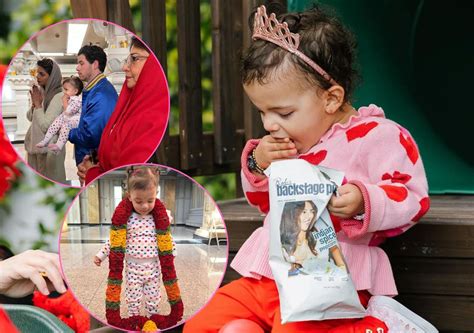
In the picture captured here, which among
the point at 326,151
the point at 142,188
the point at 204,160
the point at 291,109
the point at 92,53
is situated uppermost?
the point at 92,53

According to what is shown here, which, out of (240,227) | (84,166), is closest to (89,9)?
(84,166)

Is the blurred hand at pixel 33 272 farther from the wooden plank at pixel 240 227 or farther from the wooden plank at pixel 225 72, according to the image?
the wooden plank at pixel 225 72

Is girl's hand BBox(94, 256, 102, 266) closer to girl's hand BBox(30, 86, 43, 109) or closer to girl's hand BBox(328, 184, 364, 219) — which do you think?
girl's hand BBox(30, 86, 43, 109)

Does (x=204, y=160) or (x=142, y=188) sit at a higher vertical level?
(x=142, y=188)

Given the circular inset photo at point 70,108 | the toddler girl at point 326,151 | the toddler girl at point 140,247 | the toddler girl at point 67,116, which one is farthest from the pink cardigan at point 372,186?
the toddler girl at point 67,116

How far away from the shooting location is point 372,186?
2061mm

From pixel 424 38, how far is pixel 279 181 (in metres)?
1.94

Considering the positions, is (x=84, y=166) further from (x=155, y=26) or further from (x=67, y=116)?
(x=155, y=26)

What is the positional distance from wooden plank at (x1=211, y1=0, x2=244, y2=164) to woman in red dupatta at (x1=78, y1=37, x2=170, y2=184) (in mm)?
1099

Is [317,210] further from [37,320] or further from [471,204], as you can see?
[471,204]

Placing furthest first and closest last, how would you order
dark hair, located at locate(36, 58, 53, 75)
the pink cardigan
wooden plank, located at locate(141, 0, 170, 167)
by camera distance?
wooden plank, located at locate(141, 0, 170, 167), dark hair, located at locate(36, 58, 53, 75), the pink cardigan

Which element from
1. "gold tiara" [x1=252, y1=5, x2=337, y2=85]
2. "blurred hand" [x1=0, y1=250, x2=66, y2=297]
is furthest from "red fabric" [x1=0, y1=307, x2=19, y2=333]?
"gold tiara" [x1=252, y1=5, x2=337, y2=85]

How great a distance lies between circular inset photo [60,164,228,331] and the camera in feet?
7.77

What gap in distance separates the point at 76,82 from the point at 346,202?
94 centimetres
